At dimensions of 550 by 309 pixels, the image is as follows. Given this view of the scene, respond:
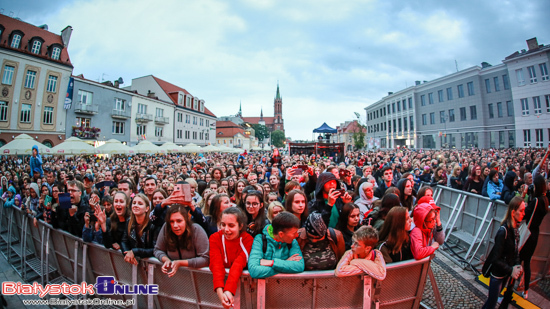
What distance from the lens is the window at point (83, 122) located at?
1018 inches

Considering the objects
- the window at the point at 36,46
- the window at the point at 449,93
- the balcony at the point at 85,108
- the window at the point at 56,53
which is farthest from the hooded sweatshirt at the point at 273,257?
the window at the point at 449,93

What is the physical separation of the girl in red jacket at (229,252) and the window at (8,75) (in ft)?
103

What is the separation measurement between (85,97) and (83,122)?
2.90 m

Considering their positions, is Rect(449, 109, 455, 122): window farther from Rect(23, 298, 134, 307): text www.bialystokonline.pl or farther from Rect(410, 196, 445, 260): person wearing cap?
Rect(23, 298, 134, 307): text www.bialystokonline.pl

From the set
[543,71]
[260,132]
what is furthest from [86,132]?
[260,132]

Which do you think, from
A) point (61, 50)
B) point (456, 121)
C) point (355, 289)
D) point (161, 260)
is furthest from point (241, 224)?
point (456, 121)

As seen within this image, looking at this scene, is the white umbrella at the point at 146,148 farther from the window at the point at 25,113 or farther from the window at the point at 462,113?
the window at the point at 462,113

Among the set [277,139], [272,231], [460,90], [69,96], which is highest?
[277,139]

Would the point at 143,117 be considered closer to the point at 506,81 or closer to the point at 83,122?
the point at 83,122

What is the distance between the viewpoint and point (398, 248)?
2684 millimetres

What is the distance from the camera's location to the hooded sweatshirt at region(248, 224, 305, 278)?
2.22 metres

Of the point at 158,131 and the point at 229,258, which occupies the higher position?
the point at 158,131

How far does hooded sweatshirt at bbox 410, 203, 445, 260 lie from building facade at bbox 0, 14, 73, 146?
31715mm

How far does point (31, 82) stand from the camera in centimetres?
2262
